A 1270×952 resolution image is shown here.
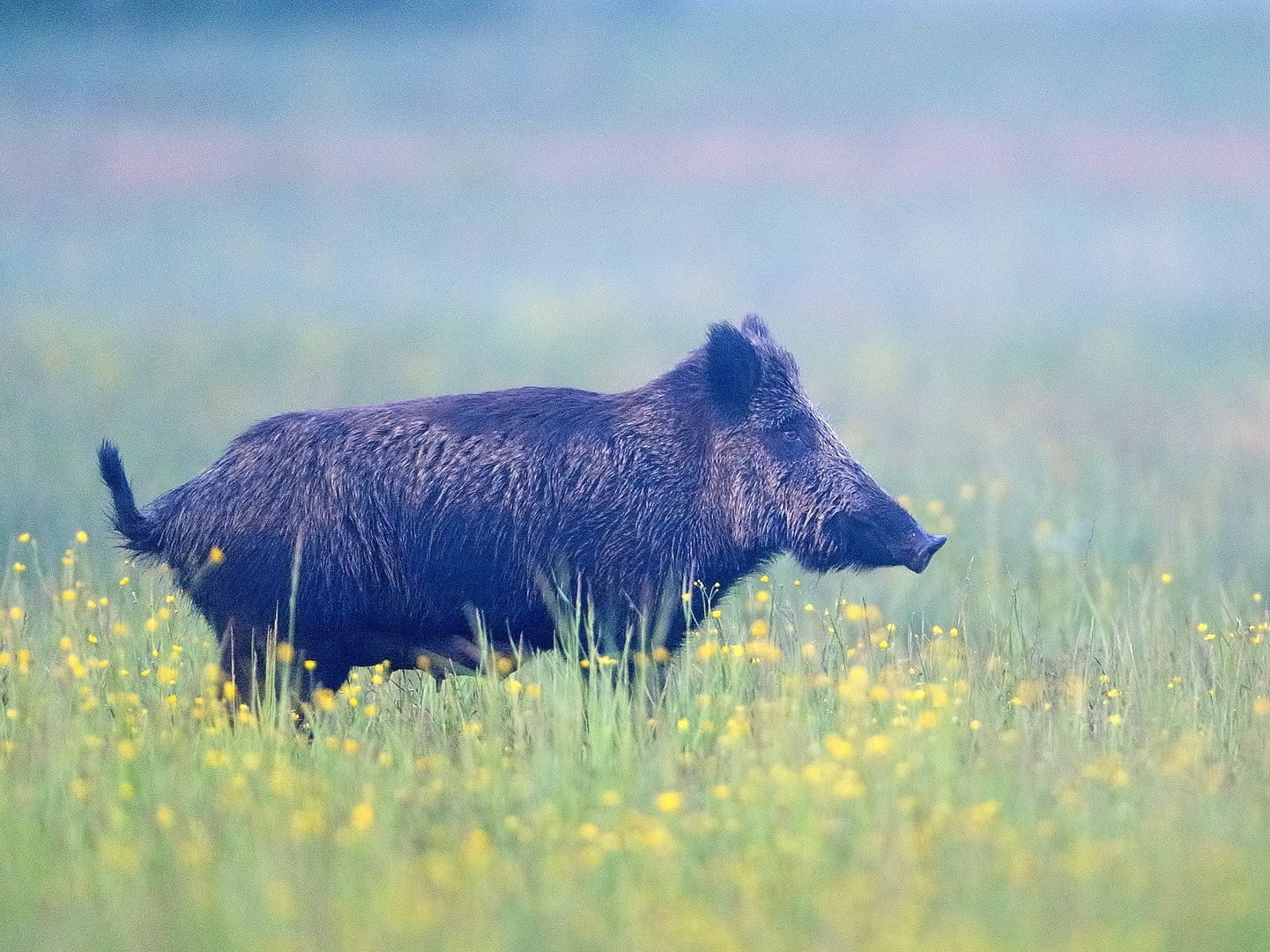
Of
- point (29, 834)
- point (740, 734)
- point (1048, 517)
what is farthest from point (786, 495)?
point (1048, 517)

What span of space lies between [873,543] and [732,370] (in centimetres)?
98

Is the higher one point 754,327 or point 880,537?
point 754,327

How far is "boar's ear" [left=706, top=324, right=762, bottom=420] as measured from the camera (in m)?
6.74

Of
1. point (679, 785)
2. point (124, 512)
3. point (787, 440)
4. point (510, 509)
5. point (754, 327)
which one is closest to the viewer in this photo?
point (679, 785)

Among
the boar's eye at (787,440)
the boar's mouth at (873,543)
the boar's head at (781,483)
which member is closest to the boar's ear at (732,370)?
the boar's head at (781,483)

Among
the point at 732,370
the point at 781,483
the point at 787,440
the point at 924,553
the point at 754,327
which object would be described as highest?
the point at 754,327

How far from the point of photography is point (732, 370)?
6797 millimetres

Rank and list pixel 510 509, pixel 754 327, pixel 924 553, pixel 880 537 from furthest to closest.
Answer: pixel 754 327, pixel 880 537, pixel 924 553, pixel 510 509

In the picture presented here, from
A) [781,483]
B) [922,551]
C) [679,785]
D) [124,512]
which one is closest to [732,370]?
[781,483]

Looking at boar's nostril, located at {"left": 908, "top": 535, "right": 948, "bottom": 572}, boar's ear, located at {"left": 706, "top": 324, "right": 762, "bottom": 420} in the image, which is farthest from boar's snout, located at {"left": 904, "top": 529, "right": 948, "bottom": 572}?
boar's ear, located at {"left": 706, "top": 324, "right": 762, "bottom": 420}

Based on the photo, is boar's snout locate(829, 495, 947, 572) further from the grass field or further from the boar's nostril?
the grass field

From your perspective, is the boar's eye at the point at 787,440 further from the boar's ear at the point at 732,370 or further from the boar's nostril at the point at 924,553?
the boar's nostril at the point at 924,553

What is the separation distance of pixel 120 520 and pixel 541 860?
271cm

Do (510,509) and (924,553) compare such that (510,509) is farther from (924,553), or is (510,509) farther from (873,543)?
(924,553)
